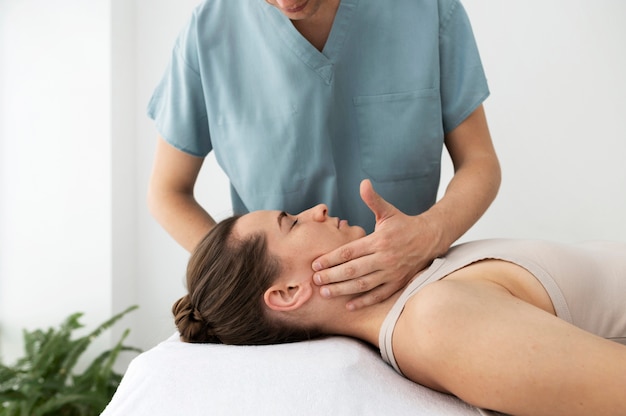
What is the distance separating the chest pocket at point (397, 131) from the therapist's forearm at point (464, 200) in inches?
4.4

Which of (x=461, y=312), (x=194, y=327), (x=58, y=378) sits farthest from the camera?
(x=58, y=378)

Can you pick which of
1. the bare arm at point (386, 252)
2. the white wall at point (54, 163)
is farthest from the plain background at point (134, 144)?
the bare arm at point (386, 252)

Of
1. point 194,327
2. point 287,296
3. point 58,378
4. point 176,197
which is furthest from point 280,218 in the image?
point 58,378

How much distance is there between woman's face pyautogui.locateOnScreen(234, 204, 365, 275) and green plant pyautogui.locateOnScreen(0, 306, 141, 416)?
4.48 feet

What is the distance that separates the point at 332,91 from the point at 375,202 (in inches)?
17.1

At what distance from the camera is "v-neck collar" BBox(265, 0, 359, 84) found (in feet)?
5.26

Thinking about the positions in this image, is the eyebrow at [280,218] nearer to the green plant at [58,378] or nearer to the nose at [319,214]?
the nose at [319,214]

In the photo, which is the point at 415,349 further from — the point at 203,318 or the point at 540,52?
the point at 540,52

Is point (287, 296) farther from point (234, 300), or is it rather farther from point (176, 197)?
point (176, 197)

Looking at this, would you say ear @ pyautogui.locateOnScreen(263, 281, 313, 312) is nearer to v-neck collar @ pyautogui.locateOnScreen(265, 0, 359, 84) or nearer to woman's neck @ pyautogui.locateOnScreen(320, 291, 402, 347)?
woman's neck @ pyautogui.locateOnScreen(320, 291, 402, 347)

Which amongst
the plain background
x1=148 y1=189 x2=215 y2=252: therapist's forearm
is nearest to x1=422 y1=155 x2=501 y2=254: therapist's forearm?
x1=148 y1=189 x2=215 y2=252: therapist's forearm

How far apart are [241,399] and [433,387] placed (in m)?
0.34

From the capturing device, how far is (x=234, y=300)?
53.9 inches

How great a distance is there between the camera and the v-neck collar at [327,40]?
5.26 feet
